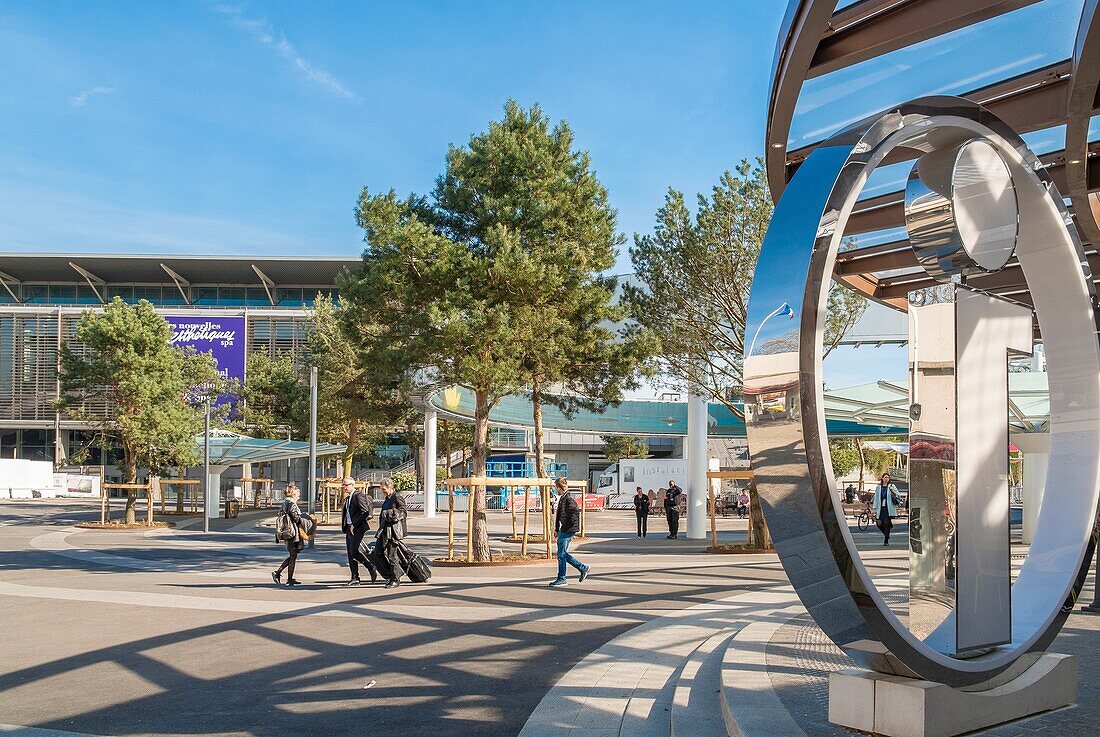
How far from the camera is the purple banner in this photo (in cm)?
6888

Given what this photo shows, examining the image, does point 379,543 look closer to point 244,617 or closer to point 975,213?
point 244,617

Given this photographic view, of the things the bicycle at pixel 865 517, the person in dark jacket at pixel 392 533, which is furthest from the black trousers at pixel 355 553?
the bicycle at pixel 865 517

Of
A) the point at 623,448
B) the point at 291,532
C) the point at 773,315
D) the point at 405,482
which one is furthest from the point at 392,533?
the point at 623,448

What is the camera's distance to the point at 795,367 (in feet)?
15.5

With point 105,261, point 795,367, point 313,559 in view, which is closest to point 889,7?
point 795,367

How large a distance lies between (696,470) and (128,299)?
67831mm

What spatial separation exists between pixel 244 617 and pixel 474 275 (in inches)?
353


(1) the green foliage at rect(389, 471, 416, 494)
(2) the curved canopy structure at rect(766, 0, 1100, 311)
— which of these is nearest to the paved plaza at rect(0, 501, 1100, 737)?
(2) the curved canopy structure at rect(766, 0, 1100, 311)

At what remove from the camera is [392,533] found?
15438 mm

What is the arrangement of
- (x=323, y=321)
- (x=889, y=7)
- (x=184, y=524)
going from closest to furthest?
(x=889, y=7), (x=184, y=524), (x=323, y=321)

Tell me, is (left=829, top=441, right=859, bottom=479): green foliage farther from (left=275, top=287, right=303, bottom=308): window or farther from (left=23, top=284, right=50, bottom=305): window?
(left=23, top=284, right=50, bottom=305): window

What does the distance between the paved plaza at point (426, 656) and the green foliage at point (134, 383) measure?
16942mm

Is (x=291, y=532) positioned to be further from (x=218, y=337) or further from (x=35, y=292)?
(x=35, y=292)

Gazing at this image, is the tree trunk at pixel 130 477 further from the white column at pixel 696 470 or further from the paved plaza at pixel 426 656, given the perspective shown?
the white column at pixel 696 470
